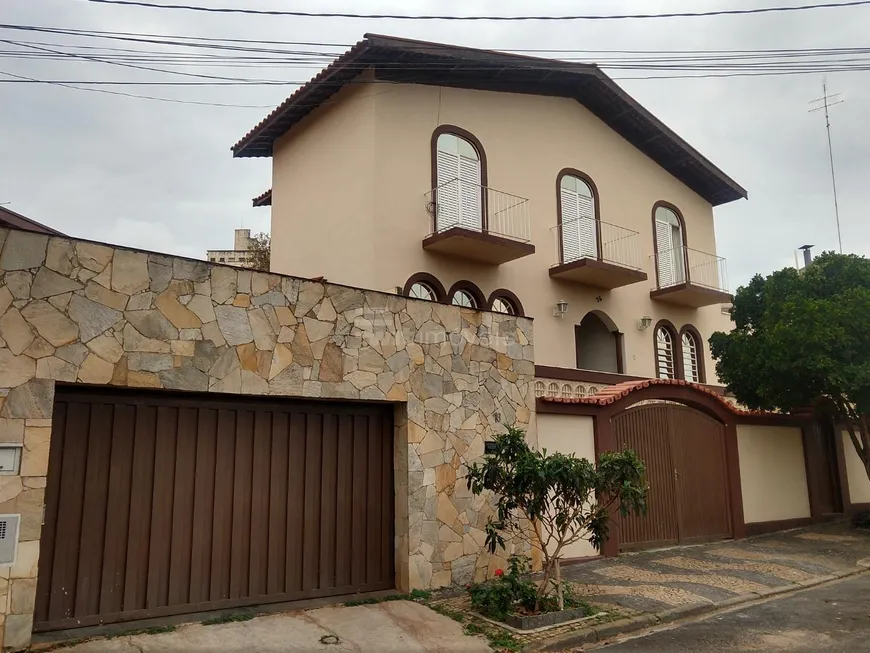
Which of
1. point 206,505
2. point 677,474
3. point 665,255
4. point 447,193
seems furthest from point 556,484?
point 665,255

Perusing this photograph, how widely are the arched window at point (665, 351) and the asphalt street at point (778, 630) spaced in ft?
32.6

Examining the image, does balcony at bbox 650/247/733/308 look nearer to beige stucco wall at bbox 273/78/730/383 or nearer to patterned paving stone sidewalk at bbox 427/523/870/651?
beige stucco wall at bbox 273/78/730/383

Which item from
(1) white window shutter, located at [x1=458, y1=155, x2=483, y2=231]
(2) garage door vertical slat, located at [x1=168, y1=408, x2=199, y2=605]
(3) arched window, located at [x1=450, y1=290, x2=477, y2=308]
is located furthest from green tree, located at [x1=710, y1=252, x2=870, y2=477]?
(2) garage door vertical slat, located at [x1=168, y1=408, x2=199, y2=605]

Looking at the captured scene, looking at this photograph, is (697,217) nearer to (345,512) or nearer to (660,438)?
(660,438)

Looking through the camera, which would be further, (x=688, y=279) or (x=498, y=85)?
(x=688, y=279)

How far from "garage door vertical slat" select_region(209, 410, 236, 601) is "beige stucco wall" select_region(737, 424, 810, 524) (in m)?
9.97

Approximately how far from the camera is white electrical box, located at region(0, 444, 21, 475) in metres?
5.63

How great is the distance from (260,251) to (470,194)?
8.44 metres

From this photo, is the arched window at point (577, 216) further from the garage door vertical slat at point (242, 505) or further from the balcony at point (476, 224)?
the garage door vertical slat at point (242, 505)

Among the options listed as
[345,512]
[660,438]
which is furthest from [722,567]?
[345,512]

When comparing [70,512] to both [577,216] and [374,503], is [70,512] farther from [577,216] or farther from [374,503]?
[577,216]

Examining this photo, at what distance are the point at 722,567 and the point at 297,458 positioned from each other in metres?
6.47

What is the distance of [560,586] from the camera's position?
7.30 metres

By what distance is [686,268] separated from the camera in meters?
Result: 19.1
